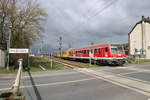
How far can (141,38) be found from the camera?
52.2 meters

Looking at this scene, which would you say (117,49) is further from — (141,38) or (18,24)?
(141,38)

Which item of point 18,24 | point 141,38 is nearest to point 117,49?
point 18,24

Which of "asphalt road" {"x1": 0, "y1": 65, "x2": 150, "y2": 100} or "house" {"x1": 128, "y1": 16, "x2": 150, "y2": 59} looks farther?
"house" {"x1": 128, "y1": 16, "x2": 150, "y2": 59}

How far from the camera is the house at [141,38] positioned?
49.1m

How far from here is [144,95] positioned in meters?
6.71

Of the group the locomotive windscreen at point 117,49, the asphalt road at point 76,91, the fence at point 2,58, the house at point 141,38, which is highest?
the house at point 141,38

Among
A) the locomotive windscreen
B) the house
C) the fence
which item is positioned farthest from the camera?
the house

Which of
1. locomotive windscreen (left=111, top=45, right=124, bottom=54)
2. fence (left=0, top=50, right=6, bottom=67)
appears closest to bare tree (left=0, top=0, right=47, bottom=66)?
fence (left=0, top=50, right=6, bottom=67)

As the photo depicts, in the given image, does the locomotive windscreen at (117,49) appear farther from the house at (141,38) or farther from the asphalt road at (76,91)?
the house at (141,38)

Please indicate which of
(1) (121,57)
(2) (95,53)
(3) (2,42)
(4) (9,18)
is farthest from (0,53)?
(1) (121,57)

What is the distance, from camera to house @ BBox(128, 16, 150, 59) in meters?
49.1

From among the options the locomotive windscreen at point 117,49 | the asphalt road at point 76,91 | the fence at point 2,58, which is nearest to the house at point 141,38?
the locomotive windscreen at point 117,49

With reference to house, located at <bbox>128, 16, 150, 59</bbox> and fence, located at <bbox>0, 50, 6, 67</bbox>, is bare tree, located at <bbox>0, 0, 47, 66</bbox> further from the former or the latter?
house, located at <bbox>128, 16, 150, 59</bbox>

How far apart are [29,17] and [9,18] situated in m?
2.80
